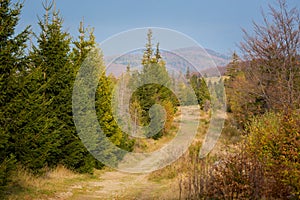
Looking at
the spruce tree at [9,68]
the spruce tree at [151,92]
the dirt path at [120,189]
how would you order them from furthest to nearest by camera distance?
the spruce tree at [151,92] → the dirt path at [120,189] → the spruce tree at [9,68]

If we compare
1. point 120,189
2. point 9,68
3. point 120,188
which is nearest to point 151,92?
point 120,188

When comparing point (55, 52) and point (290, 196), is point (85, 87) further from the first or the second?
point (290, 196)

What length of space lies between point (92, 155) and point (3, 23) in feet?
24.3

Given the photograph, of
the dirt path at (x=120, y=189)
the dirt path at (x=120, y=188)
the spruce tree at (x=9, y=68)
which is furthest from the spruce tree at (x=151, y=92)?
the spruce tree at (x=9, y=68)

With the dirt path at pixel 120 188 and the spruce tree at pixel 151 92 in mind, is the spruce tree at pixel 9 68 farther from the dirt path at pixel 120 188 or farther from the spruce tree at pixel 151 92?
the spruce tree at pixel 151 92

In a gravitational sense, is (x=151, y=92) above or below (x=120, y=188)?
above

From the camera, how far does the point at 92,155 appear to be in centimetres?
1358

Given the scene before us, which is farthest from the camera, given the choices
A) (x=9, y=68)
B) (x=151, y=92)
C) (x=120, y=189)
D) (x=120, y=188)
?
(x=151, y=92)

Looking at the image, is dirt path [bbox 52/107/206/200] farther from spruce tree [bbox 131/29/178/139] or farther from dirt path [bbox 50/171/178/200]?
spruce tree [bbox 131/29/178/139]

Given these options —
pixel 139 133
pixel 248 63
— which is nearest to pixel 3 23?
pixel 248 63

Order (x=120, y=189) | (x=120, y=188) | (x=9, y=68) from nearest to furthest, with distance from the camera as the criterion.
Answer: (x=9, y=68)
(x=120, y=189)
(x=120, y=188)

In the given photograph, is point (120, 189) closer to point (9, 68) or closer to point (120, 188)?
point (120, 188)

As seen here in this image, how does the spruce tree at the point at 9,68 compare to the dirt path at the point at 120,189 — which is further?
the dirt path at the point at 120,189

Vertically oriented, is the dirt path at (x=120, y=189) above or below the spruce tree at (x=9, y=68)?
below
